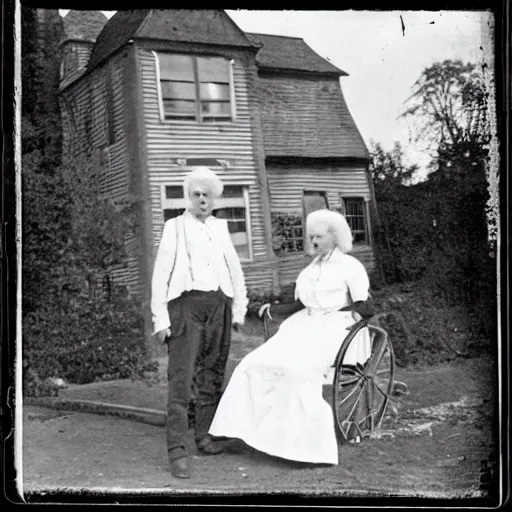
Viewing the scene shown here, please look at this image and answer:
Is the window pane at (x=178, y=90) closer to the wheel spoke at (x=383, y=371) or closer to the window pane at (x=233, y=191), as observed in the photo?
the window pane at (x=233, y=191)

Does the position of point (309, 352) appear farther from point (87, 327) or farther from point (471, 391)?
point (87, 327)

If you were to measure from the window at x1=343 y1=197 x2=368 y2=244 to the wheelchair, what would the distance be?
472 millimetres

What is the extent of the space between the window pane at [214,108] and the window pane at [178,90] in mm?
82

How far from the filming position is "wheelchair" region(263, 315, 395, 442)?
397 cm

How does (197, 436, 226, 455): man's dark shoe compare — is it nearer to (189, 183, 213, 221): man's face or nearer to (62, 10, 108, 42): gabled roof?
(189, 183, 213, 221): man's face

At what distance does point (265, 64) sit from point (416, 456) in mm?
2363

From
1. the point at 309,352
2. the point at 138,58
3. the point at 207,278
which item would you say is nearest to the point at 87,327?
the point at 207,278

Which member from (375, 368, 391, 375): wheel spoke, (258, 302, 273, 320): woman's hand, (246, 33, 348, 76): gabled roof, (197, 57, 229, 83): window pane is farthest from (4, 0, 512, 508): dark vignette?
(258, 302, 273, 320): woman's hand

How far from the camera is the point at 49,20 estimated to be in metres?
→ 4.16

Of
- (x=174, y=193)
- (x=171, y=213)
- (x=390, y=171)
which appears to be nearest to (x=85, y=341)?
(x=171, y=213)

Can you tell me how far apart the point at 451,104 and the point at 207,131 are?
1.39 m

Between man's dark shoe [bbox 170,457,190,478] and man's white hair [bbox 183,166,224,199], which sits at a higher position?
man's white hair [bbox 183,166,224,199]

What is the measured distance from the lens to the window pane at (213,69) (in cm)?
423

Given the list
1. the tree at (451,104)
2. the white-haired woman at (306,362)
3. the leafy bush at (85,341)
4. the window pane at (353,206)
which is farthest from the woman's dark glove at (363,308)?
the leafy bush at (85,341)
